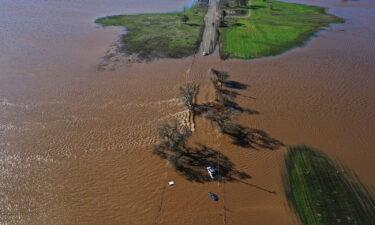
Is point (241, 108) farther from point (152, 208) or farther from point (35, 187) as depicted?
point (35, 187)

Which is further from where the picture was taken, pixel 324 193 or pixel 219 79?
pixel 219 79

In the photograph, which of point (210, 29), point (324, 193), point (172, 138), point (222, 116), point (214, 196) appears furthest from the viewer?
point (210, 29)

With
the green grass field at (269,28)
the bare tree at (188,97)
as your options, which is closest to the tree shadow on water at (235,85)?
the bare tree at (188,97)

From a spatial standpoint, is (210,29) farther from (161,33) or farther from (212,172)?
(212,172)

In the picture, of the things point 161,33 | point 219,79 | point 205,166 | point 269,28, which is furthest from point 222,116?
point 269,28

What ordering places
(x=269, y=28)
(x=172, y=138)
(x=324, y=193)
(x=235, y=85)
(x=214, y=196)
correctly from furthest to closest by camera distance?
(x=269, y=28) → (x=235, y=85) → (x=172, y=138) → (x=324, y=193) → (x=214, y=196)

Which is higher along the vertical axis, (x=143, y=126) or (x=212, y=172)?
(x=143, y=126)

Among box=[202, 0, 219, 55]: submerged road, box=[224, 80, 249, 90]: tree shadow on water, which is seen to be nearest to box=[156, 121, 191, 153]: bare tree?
box=[224, 80, 249, 90]: tree shadow on water

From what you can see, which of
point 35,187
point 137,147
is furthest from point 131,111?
point 35,187
